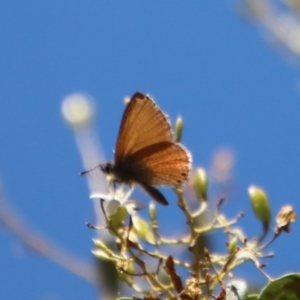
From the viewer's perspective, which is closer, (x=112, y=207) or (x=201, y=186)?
(x=112, y=207)

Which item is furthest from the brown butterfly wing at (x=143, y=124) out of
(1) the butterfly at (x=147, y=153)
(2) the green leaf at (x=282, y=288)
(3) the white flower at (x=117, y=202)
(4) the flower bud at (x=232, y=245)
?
(2) the green leaf at (x=282, y=288)

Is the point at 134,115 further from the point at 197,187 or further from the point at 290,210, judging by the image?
the point at 290,210

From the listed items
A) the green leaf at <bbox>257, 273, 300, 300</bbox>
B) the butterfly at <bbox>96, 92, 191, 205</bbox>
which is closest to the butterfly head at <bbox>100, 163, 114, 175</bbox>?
the butterfly at <bbox>96, 92, 191, 205</bbox>

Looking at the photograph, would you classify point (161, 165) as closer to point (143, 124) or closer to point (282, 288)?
point (143, 124)

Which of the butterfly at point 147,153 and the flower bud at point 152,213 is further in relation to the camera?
the flower bud at point 152,213

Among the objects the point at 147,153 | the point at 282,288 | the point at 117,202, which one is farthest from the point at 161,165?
the point at 282,288

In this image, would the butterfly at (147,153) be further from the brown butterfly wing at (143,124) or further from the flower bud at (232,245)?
the flower bud at (232,245)

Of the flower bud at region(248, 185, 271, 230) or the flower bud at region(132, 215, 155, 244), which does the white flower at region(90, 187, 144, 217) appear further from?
the flower bud at region(248, 185, 271, 230)
